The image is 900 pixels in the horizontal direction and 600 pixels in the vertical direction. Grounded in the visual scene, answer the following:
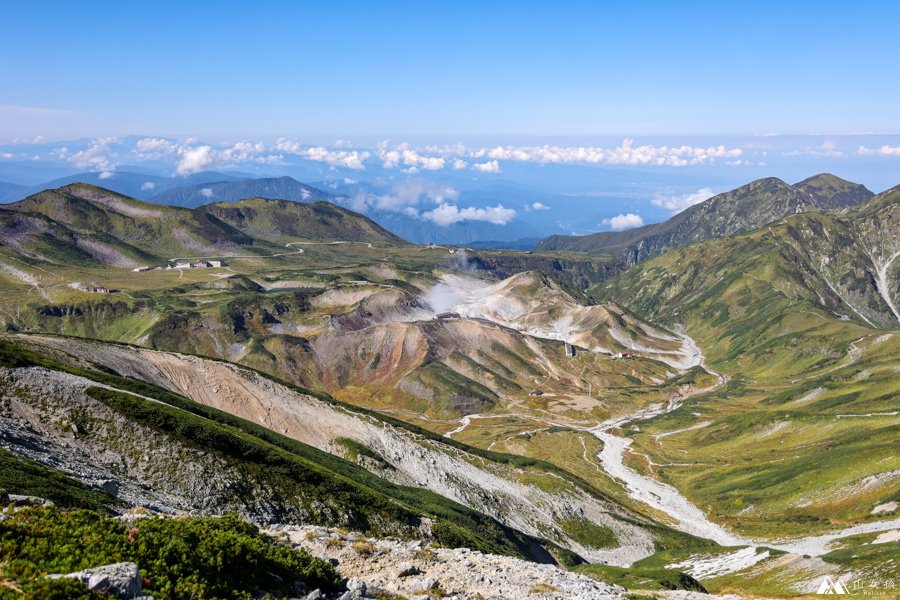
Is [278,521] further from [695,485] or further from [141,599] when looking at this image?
[695,485]

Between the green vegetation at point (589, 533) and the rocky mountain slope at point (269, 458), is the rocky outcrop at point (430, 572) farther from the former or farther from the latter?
the green vegetation at point (589, 533)

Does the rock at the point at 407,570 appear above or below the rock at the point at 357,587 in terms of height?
below

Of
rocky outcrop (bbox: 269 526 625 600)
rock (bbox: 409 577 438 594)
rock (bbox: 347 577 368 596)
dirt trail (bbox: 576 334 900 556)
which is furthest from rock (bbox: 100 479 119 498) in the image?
dirt trail (bbox: 576 334 900 556)

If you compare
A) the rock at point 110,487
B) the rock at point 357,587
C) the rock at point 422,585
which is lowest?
the rock at point 110,487

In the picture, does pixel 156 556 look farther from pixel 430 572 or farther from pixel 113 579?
pixel 430 572

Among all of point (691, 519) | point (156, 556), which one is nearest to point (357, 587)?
point (156, 556)

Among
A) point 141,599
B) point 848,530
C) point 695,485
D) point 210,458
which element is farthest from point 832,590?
point 695,485

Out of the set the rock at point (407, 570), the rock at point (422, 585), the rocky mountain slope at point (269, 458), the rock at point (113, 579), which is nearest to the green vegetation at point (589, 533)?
the rocky mountain slope at point (269, 458)
